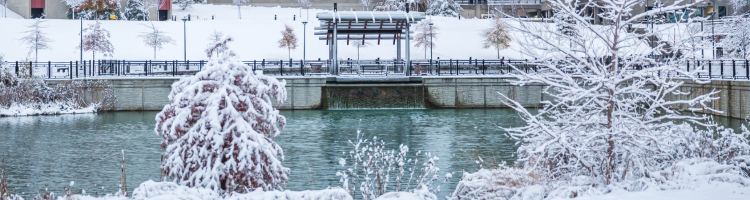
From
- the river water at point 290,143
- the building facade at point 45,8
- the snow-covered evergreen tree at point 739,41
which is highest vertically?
the building facade at point 45,8

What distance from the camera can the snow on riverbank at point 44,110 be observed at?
2913 centimetres

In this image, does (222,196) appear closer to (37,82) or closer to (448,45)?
(37,82)

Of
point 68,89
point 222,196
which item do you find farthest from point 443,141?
point 68,89

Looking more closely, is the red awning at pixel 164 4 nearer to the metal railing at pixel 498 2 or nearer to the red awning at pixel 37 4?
the red awning at pixel 37 4

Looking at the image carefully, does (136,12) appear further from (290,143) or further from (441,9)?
(290,143)

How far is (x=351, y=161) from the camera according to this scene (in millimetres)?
16469

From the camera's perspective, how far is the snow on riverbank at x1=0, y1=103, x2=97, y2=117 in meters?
29.1

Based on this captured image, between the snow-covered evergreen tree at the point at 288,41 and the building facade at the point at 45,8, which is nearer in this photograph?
the snow-covered evergreen tree at the point at 288,41

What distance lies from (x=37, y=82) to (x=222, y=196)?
24593 millimetres

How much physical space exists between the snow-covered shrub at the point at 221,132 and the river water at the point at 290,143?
388cm

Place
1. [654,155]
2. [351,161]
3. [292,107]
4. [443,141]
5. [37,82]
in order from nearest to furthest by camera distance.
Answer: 1. [654,155]
2. [351,161]
3. [443,141]
4. [37,82]
5. [292,107]

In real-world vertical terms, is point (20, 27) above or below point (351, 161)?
above

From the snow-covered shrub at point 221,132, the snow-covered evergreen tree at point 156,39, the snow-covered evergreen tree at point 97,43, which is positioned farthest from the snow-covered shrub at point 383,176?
the snow-covered evergreen tree at point 156,39

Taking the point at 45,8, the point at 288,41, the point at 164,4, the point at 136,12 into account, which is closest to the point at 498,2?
the point at 288,41
